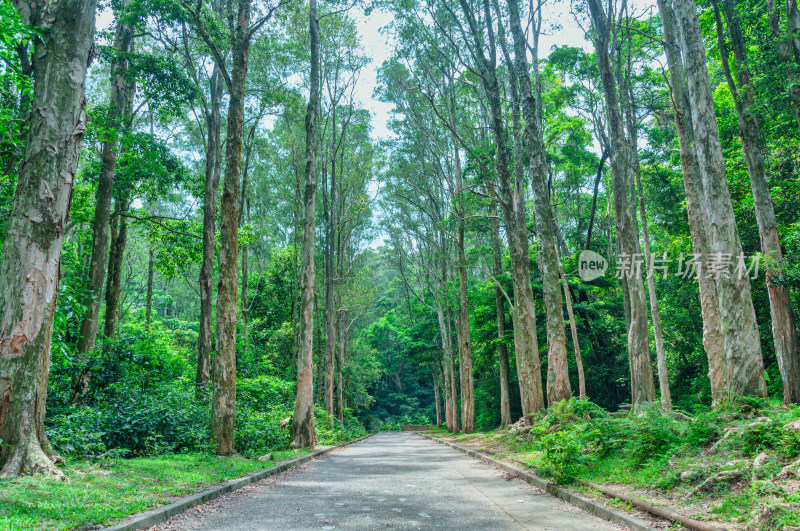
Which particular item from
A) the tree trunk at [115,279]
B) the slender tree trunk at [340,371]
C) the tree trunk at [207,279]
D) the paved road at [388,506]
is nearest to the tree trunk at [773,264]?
the paved road at [388,506]

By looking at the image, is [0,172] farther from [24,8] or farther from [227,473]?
[227,473]

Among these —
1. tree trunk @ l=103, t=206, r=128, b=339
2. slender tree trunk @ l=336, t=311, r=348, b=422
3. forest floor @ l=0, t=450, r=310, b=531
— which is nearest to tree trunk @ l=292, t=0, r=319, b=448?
tree trunk @ l=103, t=206, r=128, b=339

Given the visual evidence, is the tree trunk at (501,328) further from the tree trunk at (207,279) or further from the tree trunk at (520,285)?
the tree trunk at (207,279)

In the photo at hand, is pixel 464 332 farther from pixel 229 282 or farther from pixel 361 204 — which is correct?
pixel 229 282

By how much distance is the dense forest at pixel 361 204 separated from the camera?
701 centimetres

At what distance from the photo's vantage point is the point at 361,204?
28.1 m

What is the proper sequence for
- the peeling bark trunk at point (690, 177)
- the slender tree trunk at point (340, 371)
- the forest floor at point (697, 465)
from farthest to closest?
the slender tree trunk at point (340, 371)
the peeling bark trunk at point (690, 177)
the forest floor at point (697, 465)

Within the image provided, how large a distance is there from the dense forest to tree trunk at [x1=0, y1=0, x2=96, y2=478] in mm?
25

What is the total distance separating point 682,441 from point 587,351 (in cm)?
1935

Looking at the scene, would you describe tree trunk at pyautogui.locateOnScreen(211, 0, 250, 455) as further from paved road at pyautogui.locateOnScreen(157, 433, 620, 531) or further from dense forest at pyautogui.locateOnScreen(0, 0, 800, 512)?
paved road at pyautogui.locateOnScreen(157, 433, 620, 531)

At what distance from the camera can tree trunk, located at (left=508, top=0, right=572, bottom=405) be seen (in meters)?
12.8

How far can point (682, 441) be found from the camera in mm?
6812

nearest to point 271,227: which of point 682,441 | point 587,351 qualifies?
point 587,351

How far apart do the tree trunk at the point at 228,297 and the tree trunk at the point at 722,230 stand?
8.79m
